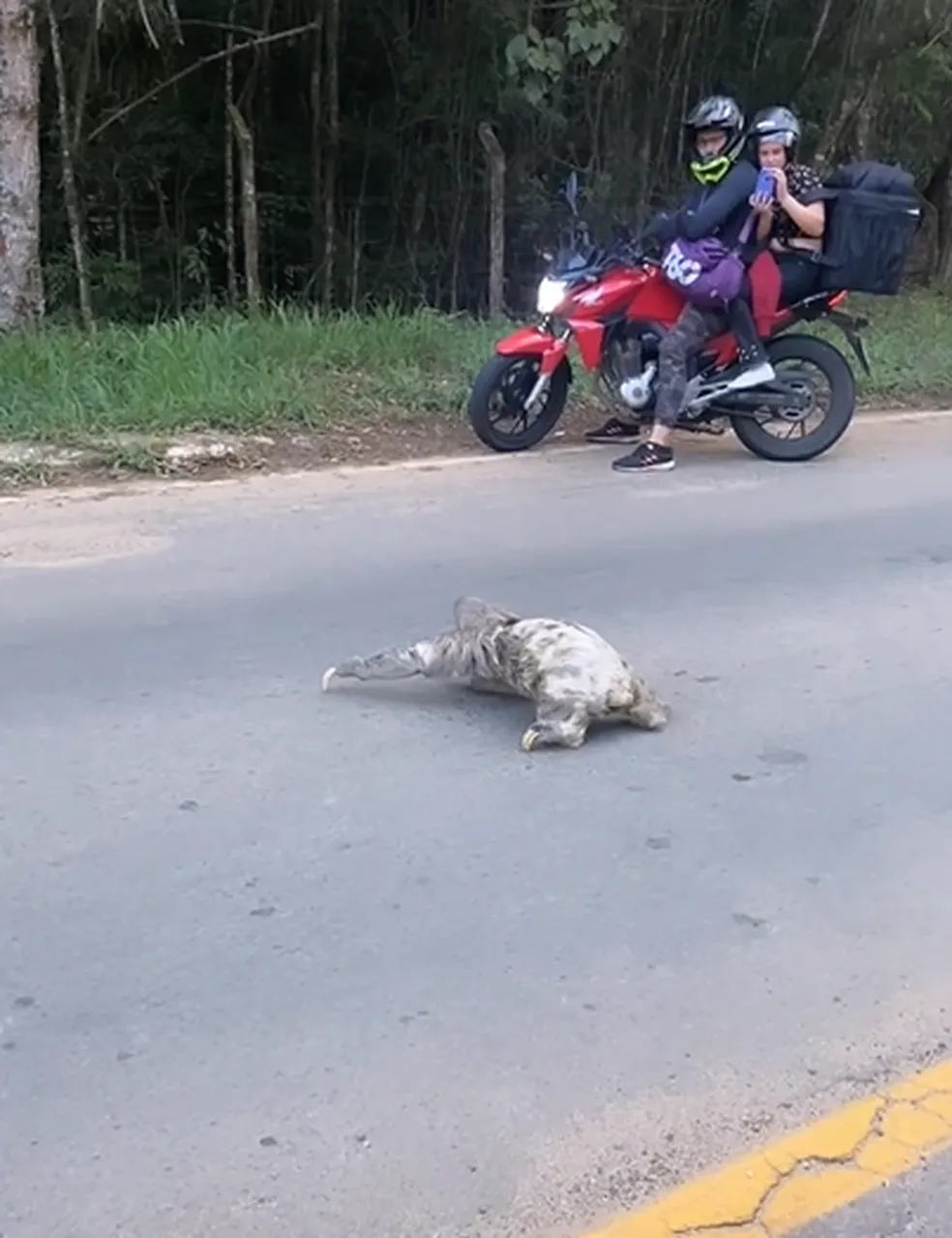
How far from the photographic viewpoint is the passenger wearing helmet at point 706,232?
8531mm

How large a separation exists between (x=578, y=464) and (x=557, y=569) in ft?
7.36

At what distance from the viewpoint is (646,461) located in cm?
873

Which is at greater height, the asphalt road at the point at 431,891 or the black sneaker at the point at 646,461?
the asphalt road at the point at 431,891

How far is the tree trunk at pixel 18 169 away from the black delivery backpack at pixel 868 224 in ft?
17.6

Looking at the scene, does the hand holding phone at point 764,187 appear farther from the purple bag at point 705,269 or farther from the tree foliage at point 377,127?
the tree foliage at point 377,127

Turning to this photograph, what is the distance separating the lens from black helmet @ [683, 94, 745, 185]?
850 centimetres

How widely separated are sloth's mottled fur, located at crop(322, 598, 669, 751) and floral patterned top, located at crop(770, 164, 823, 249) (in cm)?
429

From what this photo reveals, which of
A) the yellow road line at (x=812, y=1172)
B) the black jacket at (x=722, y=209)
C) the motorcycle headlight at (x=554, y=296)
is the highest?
the black jacket at (x=722, y=209)

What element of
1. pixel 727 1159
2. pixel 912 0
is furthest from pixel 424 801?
pixel 912 0

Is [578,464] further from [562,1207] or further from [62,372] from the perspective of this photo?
[562,1207]

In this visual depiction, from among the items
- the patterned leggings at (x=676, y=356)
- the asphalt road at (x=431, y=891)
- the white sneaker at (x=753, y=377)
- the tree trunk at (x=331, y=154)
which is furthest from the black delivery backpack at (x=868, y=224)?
the tree trunk at (x=331, y=154)

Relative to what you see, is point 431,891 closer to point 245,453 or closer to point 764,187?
point 245,453

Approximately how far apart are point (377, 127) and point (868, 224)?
26.8 ft

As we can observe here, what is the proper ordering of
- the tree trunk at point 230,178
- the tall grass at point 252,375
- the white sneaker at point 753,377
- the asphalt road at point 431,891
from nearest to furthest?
the asphalt road at point 431,891 → the white sneaker at point 753,377 → the tall grass at point 252,375 → the tree trunk at point 230,178
